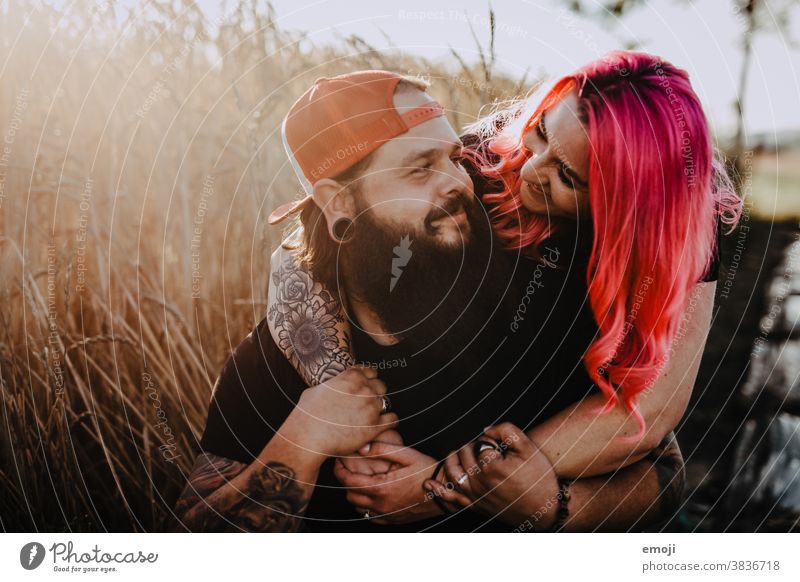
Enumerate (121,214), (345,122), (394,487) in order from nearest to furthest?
(345,122), (394,487), (121,214)

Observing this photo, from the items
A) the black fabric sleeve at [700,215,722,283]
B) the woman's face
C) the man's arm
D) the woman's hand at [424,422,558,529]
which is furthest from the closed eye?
the man's arm

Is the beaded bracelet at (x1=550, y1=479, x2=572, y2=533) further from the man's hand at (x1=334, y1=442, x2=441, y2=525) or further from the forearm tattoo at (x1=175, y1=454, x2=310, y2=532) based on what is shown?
the forearm tattoo at (x1=175, y1=454, x2=310, y2=532)

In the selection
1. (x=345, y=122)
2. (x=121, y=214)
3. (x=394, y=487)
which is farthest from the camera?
(x=121, y=214)

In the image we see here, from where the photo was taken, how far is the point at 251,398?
4.76 ft

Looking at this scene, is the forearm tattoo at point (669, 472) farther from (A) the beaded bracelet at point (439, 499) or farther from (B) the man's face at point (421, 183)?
(B) the man's face at point (421, 183)

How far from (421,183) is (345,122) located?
183 mm

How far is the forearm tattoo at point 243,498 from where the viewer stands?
4.78ft

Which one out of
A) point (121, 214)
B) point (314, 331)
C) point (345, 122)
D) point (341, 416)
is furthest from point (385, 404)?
point (121, 214)

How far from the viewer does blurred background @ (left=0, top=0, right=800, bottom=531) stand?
59.2 inches

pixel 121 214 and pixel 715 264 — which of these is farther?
pixel 121 214

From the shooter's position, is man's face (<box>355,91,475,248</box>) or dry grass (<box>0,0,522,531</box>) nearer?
man's face (<box>355,91,475,248</box>)

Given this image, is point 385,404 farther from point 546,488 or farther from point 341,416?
point 546,488

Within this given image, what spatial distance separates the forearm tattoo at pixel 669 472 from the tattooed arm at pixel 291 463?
0.56 m
